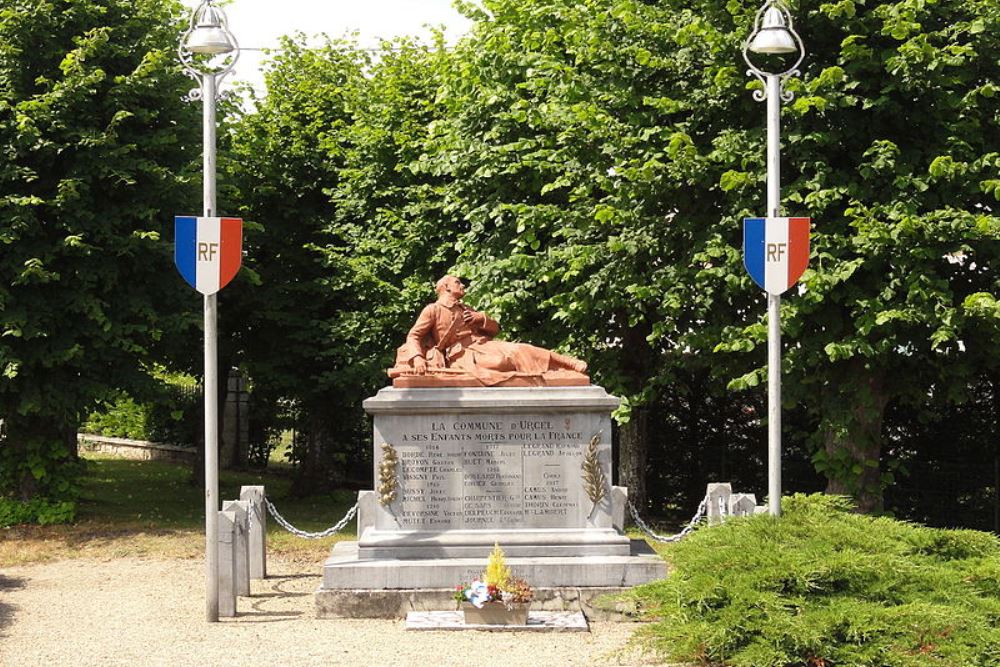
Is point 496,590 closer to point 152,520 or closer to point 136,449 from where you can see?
point 152,520

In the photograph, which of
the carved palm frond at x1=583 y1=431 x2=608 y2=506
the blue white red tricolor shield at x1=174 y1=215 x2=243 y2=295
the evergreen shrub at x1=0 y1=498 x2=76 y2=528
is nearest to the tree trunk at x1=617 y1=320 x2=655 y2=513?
the carved palm frond at x1=583 y1=431 x2=608 y2=506

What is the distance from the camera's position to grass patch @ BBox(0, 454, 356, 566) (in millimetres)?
17438

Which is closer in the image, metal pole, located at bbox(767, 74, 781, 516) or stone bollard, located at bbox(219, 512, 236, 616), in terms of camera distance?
stone bollard, located at bbox(219, 512, 236, 616)

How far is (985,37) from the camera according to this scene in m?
15.1

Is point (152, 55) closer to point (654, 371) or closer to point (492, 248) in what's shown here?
point (492, 248)

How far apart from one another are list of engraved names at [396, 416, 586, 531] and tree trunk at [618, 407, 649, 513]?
7087mm

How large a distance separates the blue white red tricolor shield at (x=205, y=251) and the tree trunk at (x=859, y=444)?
754 centimetres

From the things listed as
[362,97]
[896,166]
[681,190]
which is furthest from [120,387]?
→ [896,166]

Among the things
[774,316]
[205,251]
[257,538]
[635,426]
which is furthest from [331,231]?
[774,316]

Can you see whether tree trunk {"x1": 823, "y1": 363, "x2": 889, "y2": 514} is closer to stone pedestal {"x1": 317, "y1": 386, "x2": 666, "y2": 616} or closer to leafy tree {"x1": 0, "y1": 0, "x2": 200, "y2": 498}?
stone pedestal {"x1": 317, "y1": 386, "x2": 666, "y2": 616}

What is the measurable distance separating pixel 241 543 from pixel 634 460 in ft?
27.7

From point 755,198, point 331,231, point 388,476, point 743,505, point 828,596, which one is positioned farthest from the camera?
point 331,231

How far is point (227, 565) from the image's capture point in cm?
1230

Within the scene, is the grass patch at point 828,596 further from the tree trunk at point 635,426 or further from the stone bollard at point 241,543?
the tree trunk at point 635,426
